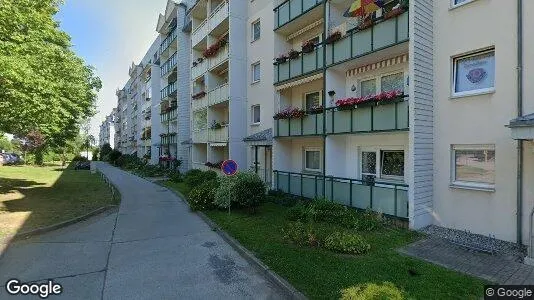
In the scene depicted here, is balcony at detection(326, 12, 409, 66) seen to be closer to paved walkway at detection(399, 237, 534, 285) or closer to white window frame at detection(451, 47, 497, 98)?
white window frame at detection(451, 47, 497, 98)

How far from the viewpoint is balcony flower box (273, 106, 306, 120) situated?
1465 centimetres

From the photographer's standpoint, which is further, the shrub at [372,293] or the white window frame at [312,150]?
the white window frame at [312,150]

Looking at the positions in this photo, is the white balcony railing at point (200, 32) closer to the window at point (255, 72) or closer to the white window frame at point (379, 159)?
the window at point (255, 72)

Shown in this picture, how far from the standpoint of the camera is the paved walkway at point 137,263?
20.2 ft

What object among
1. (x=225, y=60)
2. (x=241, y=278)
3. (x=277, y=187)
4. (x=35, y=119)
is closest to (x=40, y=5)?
(x=35, y=119)

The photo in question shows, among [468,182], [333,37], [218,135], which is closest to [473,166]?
[468,182]

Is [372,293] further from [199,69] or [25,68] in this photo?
[199,69]

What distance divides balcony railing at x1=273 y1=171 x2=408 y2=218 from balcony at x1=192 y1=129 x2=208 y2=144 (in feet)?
35.2

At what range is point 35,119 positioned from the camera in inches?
544

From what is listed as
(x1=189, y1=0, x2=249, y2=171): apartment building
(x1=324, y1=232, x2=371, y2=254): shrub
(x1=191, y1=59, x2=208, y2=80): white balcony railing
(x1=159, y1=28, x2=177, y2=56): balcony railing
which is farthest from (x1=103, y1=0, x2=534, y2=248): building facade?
(x1=159, y1=28, x2=177, y2=56): balcony railing

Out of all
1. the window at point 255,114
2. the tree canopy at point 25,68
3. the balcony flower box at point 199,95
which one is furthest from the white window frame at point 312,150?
the balcony flower box at point 199,95

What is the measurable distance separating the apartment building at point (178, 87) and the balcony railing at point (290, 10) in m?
15.5

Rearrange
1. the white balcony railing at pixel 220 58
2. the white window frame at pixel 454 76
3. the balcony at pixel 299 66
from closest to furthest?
the white window frame at pixel 454 76
the balcony at pixel 299 66
the white balcony railing at pixel 220 58

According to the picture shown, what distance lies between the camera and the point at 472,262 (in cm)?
739
